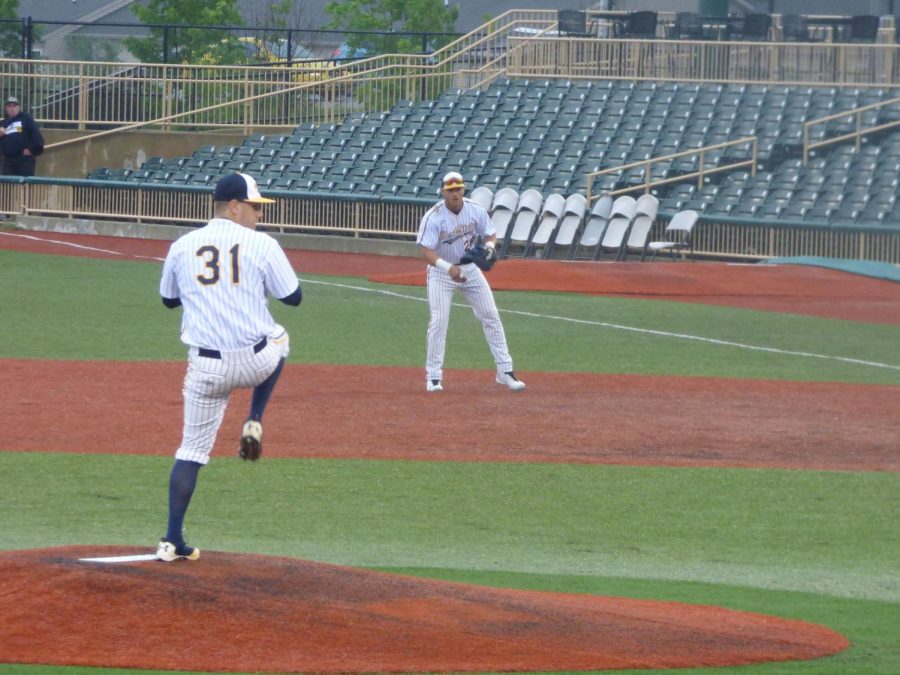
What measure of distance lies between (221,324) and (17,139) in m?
24.1

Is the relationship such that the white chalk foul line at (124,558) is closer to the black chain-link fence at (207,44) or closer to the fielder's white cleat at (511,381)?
the fielder's white cleat at (511,381)

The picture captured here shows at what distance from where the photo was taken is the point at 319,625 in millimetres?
6023

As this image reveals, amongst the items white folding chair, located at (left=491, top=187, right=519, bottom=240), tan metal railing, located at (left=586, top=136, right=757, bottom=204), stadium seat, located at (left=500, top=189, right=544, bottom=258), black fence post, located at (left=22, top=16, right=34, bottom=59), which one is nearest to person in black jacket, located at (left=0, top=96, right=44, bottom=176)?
black fence post, located at (left=22, top=16, right=34, bottom=59)

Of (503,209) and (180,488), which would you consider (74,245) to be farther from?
(180,488)

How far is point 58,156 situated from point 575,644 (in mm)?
28678

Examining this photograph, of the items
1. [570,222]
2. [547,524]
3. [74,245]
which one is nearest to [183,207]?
[74,245]

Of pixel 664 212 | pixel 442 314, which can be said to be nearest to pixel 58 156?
pixel 664 212

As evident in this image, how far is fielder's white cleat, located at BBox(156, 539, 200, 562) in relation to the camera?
6.61 meters

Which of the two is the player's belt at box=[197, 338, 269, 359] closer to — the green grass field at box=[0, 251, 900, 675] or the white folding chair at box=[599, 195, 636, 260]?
the green grass field at box=[0, 251, 900, 675]

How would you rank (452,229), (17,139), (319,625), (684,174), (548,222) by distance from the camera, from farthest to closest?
(17,139) < (684,174) < (548,222) < (452,229) < (319,625)

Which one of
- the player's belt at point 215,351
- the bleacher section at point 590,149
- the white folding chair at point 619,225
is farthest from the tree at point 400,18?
the player's belt at point 215,351

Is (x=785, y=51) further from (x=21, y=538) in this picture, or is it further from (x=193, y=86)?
(x=21, y=538)

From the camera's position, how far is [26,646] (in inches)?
227

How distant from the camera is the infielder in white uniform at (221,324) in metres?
6.61
